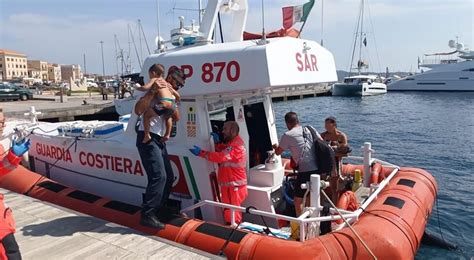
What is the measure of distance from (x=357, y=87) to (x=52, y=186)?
156 ft

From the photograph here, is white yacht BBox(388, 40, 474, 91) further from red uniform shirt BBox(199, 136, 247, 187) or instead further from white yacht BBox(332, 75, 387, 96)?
red uniform shirt BBox(199, 136, 247, 187)

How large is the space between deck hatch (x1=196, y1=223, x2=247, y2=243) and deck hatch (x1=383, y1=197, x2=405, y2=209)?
6.27 feet

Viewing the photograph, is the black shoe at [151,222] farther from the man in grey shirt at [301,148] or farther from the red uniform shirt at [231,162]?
the man in grey shirt at [301,148]

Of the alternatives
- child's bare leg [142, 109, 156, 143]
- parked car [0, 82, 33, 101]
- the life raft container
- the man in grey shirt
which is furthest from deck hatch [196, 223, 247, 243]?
parked car [0, 82, 33, 101]

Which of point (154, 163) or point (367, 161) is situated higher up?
point (154, 163)

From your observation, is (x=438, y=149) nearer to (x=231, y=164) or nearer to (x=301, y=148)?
(x=301, y=148)

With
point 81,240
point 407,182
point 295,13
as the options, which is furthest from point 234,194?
point 407,182

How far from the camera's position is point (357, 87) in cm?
4950

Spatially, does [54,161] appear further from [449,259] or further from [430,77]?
[430,77]

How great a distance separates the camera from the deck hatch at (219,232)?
4.22 meters

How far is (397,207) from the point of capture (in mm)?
4727

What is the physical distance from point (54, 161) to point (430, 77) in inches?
2395

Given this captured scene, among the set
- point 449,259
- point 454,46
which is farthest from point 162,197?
point 454,46

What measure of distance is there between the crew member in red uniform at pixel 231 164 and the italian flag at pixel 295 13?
1.83 meters
